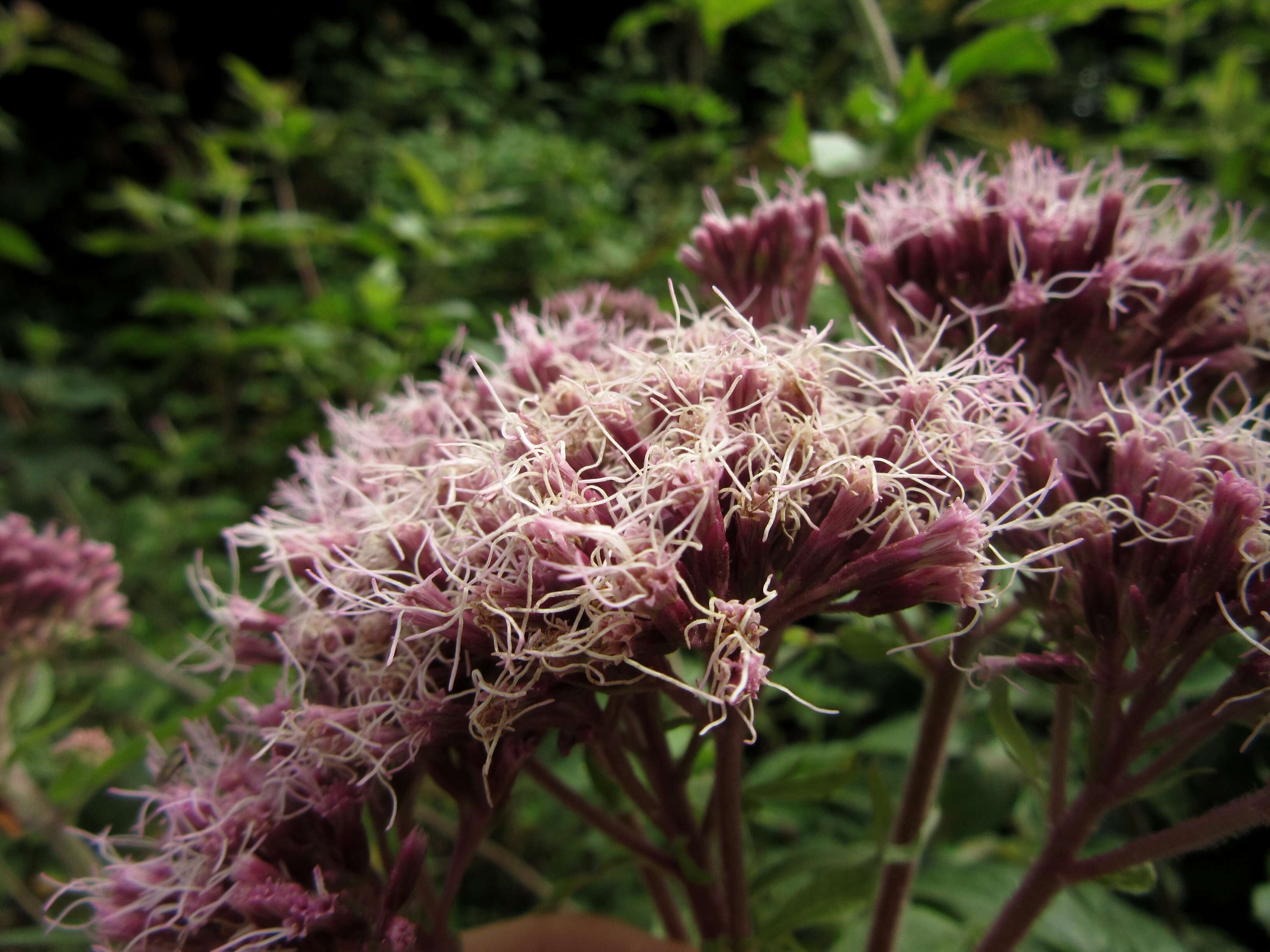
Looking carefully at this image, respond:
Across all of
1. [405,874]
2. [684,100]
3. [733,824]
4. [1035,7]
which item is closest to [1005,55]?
[1035,7]

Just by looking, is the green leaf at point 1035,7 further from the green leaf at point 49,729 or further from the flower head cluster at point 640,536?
the green leaf at point 49,729

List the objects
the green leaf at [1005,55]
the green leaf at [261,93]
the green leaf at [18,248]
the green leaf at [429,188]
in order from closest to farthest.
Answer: the green leaf at [1005,55]
the green leaf at [429,188]
the green leaf at [18,248]
the green leaf at [261,93]

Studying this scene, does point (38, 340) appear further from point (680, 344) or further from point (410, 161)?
point (680, 344)

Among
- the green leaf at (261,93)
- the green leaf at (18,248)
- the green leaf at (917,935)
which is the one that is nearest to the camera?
the green leaf at (917,935)

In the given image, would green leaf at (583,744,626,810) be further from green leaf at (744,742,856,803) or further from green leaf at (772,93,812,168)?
green leaf at (772,93,812,168)

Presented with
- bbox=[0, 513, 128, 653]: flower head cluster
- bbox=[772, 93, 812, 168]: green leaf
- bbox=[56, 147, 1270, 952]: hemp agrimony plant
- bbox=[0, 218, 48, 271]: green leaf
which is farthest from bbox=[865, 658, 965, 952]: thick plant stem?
bbox=[0, 218, 48, 271]: green leaf

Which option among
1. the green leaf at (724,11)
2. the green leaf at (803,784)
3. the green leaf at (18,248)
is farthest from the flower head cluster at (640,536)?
the green leaf at (18,248)
